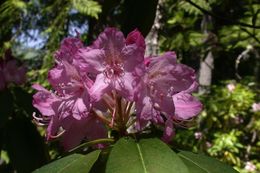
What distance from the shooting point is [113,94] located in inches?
42.7

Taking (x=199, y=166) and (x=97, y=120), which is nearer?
(x=199, y=166)

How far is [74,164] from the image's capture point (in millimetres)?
991

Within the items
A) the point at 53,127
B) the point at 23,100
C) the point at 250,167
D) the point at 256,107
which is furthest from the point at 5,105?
the point at 256,107

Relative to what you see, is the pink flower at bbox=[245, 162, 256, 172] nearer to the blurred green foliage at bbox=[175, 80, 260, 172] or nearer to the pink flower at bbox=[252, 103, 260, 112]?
the blurred green foliage at bbox=[175, 80, 260, 172]

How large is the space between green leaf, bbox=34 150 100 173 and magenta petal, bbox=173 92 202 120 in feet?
0.76

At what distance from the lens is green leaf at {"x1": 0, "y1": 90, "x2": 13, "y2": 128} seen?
1868 millimetres

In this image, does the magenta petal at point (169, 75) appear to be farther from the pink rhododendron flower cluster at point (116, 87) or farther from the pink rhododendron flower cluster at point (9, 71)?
the pink rhododendron flower cluster at point (9, 71)

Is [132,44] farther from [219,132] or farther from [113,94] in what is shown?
[219,132]

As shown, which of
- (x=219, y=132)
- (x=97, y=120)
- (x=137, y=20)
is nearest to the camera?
(x=97, y=120)

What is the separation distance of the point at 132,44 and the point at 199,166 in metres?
0.28

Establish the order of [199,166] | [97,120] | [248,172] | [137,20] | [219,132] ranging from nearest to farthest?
[199,166], [97,120], [137,20], [248,172], [219,132]

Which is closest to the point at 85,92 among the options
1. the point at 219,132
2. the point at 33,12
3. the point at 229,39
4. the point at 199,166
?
the point at 199,166

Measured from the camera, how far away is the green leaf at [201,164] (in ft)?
3.24

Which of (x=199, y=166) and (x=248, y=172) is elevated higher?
(x=199, y=166)
